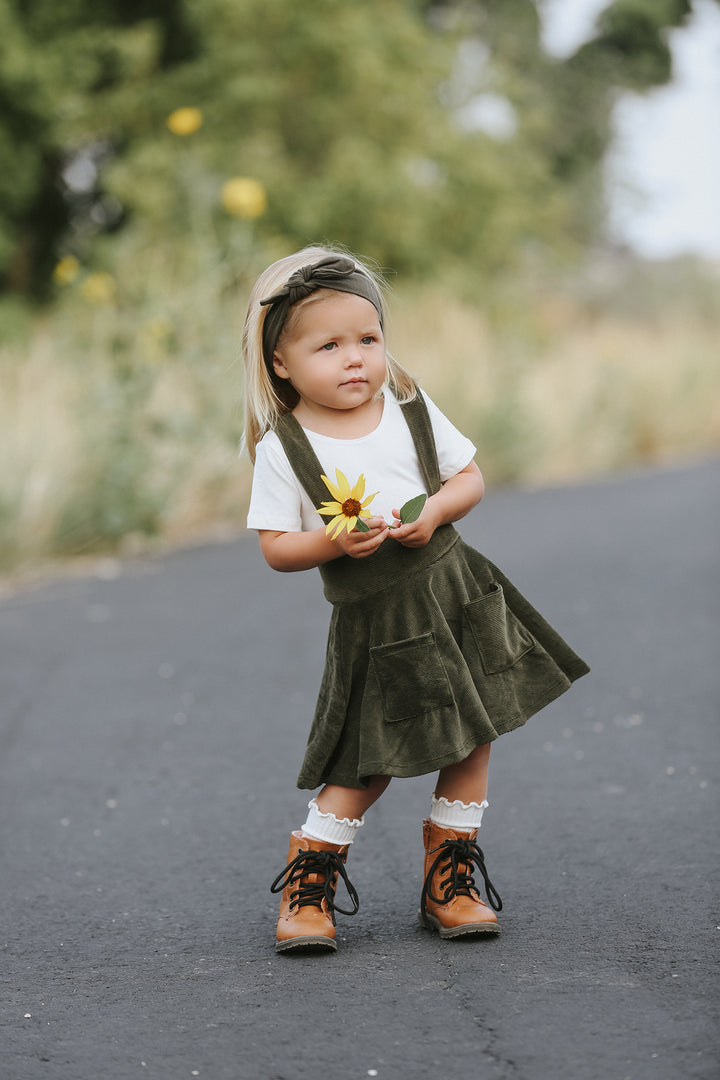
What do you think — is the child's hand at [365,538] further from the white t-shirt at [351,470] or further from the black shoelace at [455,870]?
the black shoelace at [455,870]

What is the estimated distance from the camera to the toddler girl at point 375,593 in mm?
2908

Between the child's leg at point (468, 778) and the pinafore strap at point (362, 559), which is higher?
the pinafore strap at point (362, 559)

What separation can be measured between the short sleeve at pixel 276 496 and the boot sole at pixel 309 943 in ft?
2.68

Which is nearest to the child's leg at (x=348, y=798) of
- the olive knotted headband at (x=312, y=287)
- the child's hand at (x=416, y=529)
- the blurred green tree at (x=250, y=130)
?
the child's hand at (x=416, y=529)

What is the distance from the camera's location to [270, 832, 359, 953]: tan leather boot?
2982 millimetres

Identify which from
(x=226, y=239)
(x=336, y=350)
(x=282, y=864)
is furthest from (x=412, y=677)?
(x=226, y=239)

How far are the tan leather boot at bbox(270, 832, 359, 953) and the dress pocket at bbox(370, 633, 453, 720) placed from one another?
1.11 ft

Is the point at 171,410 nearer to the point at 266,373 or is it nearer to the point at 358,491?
the point at 266,373

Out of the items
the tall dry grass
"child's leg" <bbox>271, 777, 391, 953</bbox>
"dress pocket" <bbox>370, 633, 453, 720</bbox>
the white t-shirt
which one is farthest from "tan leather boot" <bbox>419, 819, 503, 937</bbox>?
the tall dry grass

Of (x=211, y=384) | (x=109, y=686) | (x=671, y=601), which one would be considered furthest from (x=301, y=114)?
(x=109, y=686)

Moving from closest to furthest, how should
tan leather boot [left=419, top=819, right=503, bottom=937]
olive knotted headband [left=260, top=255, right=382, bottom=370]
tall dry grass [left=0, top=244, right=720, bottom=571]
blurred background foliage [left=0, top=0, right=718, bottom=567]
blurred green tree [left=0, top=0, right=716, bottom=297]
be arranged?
olive knotted headband [left=260, top=255, right=382, bottom=370] → tan leather boot [left=419, top=819, right=503, bottom=937] → tall dry grass [left=0, top=244, right=720, bottom=571] → blurred background foliage [left=0, top=0, right=718, bottom=567] → blurred green tree [left=0, top=0, right=716, bottom=297]

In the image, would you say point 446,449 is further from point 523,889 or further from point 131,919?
point 131,919

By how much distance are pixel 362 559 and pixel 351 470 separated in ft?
0.59

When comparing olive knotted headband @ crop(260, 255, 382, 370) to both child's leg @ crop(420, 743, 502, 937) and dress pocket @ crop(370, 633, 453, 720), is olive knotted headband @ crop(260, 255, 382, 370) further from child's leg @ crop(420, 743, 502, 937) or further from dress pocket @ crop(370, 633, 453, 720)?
child's leg @ crop(420, 743, 502, 937)
